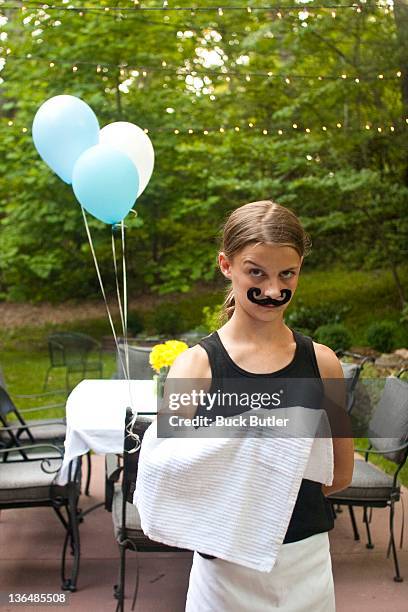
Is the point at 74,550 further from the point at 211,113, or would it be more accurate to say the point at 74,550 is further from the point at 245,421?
the point at 211,113

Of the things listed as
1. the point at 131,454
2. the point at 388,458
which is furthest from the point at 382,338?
the point at 131,454

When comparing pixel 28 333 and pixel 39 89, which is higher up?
pixel 39 89

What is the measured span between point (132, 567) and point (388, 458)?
4.51 ft

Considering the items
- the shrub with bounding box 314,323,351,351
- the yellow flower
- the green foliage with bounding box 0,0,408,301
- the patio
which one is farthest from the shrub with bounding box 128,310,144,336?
the yellow flower

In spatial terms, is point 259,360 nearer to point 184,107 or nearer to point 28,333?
point 184,107

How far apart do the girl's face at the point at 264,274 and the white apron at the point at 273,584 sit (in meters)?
0.39

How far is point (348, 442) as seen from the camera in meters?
1.35

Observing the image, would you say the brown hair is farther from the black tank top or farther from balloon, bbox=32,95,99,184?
balloon, bbox=32,95,99,184

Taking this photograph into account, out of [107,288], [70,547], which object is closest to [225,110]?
[107,288]

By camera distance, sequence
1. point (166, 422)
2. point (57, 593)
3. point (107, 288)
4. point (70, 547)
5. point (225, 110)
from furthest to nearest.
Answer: point (107, 288) → point (225, 110) → point (70, 547) → point (57, 593) → point (166, 422)

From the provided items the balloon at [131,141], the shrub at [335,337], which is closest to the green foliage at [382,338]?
the shrub at [335,337]

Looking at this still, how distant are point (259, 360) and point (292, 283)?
0.15 meters

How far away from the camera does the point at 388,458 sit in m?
3.84

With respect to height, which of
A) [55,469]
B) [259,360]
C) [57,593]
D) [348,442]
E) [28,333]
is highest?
[259,360]
